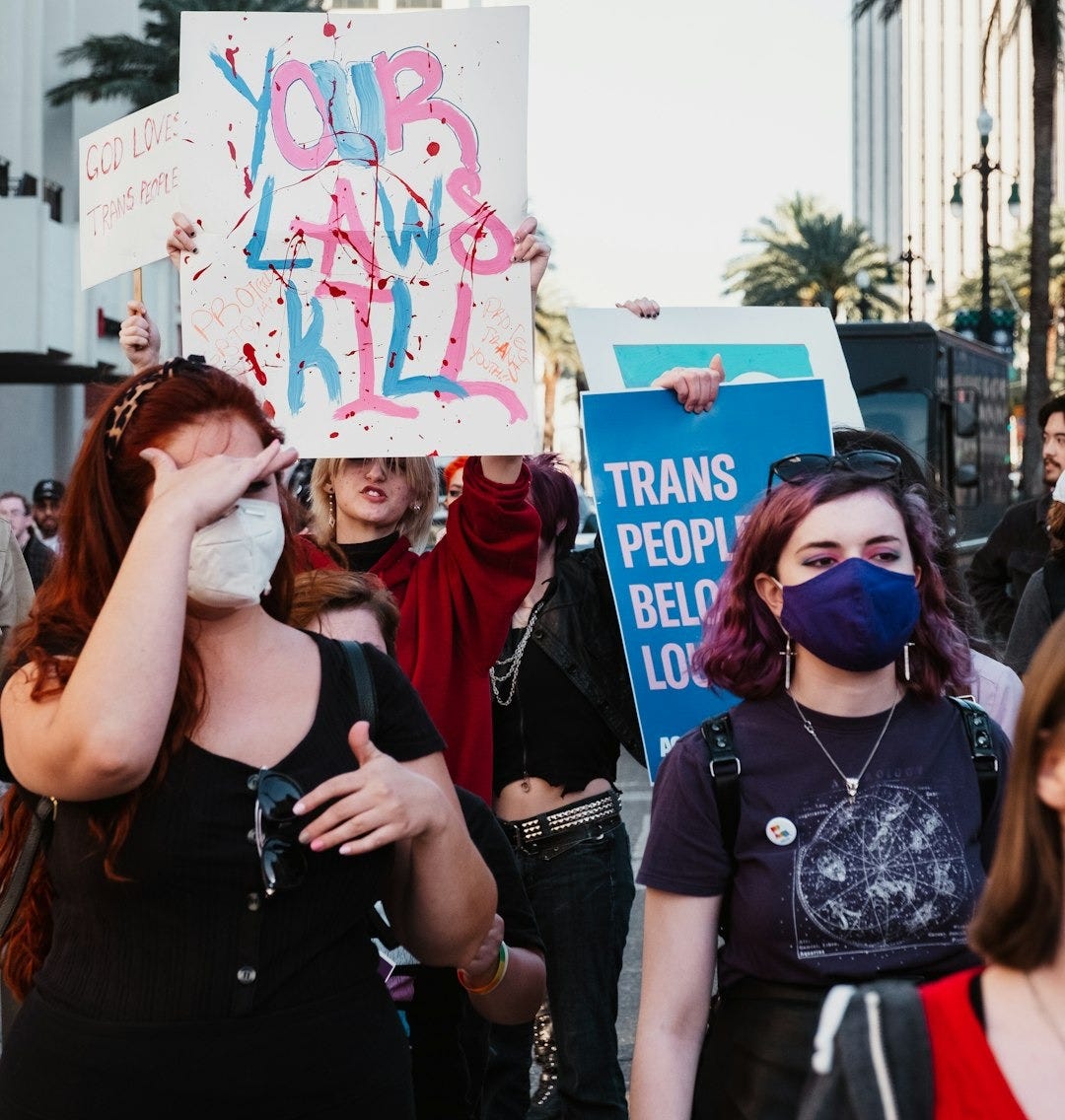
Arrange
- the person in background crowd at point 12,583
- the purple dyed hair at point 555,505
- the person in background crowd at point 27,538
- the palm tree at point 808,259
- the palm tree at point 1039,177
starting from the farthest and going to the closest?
the palm tree at point 808,259 → the palm tree at point 1039,177 → the person in background crowd at point 27,538 → the person in background crowd at point 12,583 → the purple dyed hair at point 555,505

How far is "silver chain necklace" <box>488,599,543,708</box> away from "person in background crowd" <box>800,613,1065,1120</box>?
2.76 m

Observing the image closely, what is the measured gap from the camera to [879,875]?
245 centimetres

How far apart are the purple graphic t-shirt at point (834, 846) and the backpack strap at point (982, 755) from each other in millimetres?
12

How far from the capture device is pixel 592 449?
A: 4047 mm

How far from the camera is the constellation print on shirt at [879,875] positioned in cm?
243

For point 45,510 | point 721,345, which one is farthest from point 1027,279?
point 721,345

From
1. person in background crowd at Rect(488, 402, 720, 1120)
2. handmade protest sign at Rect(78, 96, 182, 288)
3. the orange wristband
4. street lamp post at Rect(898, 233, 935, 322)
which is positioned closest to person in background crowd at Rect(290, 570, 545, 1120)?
the orange wristband

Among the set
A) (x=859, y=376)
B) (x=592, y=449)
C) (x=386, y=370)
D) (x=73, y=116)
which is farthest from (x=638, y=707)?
(x=73, y=116)

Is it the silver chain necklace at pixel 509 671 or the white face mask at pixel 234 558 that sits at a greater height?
the white face mask at pixel 234 558

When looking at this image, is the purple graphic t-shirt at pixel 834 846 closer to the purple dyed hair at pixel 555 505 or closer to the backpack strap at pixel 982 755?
the backpack strap at pixel 982 755

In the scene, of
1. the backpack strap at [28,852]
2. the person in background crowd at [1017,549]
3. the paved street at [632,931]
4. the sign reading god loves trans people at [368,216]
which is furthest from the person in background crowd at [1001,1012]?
the person in background crowd at [1017,549]

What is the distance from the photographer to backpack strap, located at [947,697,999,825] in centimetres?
258

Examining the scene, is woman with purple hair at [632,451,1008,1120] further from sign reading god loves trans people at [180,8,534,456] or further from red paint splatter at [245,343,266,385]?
red paint splatter at [245,343,266,385]

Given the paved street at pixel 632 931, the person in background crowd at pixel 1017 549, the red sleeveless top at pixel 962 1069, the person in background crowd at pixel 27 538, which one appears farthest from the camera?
the person in background crowd at pixel 27 538
